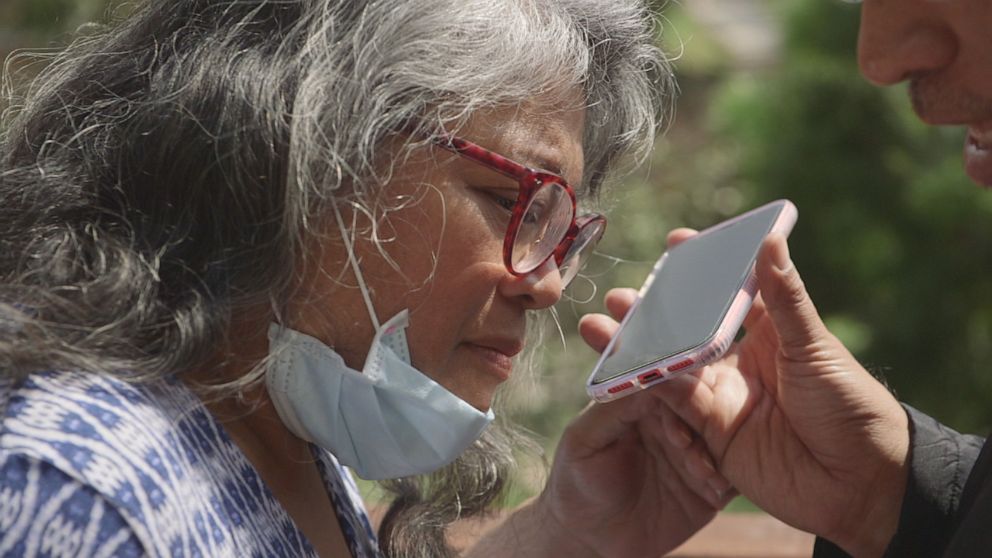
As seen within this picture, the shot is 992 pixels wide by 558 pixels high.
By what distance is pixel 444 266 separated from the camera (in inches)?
79.9

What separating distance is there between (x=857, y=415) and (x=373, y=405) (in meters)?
1.06

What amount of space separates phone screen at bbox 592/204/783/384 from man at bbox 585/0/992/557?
0.11 meters

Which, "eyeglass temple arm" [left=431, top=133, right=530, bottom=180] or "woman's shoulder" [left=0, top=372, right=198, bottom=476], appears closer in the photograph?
"woman's shoulder" [left=0, top=372, right=198, bottom=476]

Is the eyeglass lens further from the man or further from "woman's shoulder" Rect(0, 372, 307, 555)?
"woman's shoulder" Rect(0, 372, 307, 555)

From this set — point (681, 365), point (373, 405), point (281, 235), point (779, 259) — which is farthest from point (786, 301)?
point (281, 235)

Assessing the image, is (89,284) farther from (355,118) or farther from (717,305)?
(717,305)

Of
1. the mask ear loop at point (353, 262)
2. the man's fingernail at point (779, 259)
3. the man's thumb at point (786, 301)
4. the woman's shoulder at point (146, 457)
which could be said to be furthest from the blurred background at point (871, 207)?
the woman's shoulder at point (146, 457)

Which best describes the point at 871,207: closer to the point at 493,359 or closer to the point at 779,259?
the point at 779,259

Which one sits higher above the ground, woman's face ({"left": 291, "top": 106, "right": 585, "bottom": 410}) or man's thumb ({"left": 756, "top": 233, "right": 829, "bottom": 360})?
woman's face ({"left": 291, "top": 106, "right": 585, "bottom": 410})

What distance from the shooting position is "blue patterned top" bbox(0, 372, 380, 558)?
5.07 ft

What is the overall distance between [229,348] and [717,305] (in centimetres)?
101

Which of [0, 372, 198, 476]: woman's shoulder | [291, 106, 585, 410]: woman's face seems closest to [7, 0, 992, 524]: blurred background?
[291, 106, 585, 410]: woman's face

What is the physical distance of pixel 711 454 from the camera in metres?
2.77

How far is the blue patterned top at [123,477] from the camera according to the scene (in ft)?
5.07
